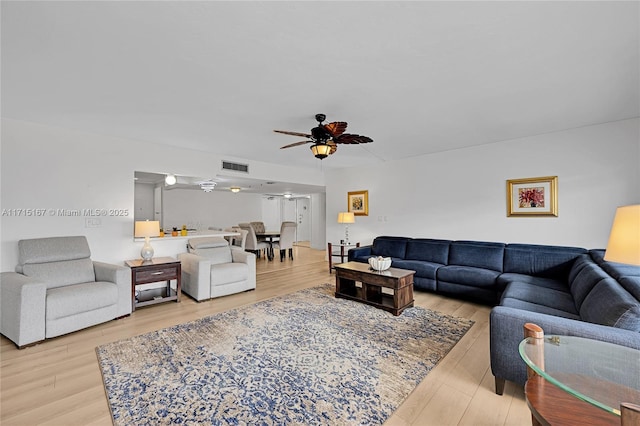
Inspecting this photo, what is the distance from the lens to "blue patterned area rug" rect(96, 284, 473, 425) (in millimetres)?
1740

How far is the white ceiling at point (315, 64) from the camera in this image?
1.55 m

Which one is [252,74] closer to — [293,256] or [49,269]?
[49,269]

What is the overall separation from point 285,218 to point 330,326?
8.89 m

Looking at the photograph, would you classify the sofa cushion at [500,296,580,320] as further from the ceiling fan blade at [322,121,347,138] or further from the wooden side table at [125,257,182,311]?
the wooden side table at [125,257,182,311]

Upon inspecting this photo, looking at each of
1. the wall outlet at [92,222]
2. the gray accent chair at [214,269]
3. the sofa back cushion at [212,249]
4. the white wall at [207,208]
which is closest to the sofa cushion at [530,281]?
the gray accent chair at [214,269]

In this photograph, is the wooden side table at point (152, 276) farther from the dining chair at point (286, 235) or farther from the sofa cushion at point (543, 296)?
the sofa cushion at point (543, 296)

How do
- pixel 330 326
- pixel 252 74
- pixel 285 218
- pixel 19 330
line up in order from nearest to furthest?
pixel 252 74 < pixel 19 330 < pixel 330 326 < pixel 285 218

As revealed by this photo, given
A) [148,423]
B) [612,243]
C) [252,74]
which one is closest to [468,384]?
[612,243]

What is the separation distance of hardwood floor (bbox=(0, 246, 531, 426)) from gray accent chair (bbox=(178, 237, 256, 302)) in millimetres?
595

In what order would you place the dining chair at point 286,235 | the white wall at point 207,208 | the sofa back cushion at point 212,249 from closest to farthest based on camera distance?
the sofa back cushion at point 212,249
the dining chair at point 286,235
the white wall at point 207,208

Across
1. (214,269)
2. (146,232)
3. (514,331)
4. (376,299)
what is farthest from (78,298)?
(514,331)

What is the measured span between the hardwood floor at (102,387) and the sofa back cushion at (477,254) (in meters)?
1.04

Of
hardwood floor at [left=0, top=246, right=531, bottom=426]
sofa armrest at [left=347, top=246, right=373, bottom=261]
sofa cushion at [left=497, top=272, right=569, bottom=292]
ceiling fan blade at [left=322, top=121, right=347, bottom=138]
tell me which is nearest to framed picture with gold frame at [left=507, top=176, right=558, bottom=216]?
sofa cushion at [left=497, top=272, right=569, bottom=292]

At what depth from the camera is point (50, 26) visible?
5.31ft
